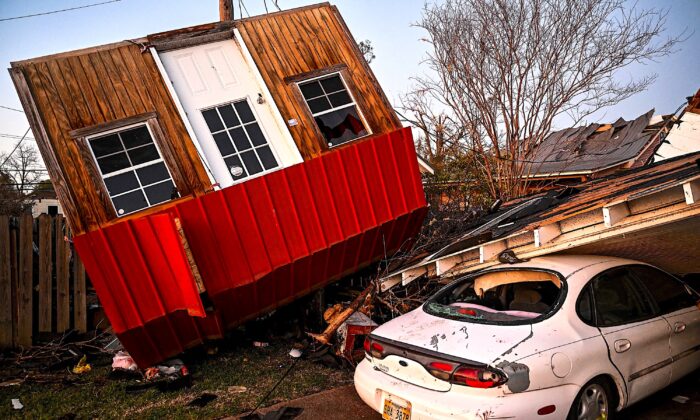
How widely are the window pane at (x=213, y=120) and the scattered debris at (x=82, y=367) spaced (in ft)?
12.3

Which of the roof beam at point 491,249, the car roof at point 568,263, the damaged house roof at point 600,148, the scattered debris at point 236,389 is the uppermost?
the damaged house roof at point 600,148

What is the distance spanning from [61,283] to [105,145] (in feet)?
8.44

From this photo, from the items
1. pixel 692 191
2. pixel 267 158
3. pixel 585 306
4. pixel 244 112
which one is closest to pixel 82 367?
pixel 267 158

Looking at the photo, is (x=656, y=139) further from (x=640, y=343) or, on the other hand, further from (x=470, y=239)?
(x=640, y=343)

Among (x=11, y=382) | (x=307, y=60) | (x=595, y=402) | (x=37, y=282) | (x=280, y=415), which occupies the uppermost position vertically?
(x=307, y=60)

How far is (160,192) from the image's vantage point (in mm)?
6449

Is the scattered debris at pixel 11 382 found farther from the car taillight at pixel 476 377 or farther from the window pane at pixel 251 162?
the car taillight at pixel 476 377

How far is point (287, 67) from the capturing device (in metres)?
7.69

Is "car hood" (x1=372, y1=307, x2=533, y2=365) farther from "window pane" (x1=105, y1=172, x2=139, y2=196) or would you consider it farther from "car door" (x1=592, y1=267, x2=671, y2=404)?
"window pane" (x1=105, y1=172, x2=139, y2=196)

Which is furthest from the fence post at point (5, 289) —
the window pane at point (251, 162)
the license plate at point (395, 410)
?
the license plate at point (395, 410)

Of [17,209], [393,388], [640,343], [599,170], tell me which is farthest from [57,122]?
[17,209]

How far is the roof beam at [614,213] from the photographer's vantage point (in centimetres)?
415

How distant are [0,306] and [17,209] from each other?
31563mm

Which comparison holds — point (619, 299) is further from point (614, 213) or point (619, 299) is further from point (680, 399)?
point (680, 399)
